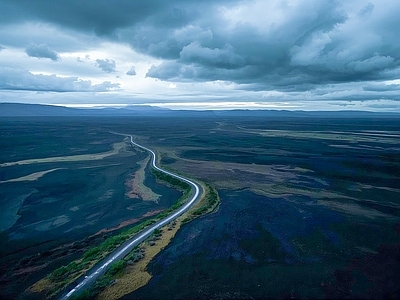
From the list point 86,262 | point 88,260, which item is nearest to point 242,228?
point 88,260

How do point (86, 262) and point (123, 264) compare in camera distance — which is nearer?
point (123, 264)

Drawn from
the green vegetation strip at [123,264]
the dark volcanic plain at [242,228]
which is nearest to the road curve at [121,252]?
the green vegetation strip at [123,264]

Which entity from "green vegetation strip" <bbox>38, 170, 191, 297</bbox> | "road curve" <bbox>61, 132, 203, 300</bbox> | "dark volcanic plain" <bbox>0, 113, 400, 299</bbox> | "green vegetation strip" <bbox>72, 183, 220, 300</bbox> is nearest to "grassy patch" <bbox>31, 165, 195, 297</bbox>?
"green vegetation strip" <bbox>38, 170, 191, 297</bbox>

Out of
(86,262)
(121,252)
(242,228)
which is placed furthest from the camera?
(242,228)

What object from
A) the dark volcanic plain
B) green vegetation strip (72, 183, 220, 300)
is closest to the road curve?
green vegetation strip (72, 183, 220, 300)

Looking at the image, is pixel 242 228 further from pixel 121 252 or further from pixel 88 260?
pixel 88 260

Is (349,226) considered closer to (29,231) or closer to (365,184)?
(365,184)

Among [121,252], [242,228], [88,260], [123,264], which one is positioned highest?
[123,264]

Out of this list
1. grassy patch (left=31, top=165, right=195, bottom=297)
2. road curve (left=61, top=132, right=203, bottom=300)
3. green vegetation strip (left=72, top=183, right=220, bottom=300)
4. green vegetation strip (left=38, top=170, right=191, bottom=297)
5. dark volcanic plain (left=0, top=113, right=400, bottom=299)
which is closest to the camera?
green vegetation strip (left=72, top=183, right=220, bottom=300)

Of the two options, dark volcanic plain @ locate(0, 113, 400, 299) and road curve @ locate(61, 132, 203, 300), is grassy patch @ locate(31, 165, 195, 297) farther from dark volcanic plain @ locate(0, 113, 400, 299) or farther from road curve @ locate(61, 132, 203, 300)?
dark volcanic plain @ locate(0, 113, 400, 299)

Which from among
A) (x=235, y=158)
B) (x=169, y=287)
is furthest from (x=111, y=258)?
(x=235, y=158)

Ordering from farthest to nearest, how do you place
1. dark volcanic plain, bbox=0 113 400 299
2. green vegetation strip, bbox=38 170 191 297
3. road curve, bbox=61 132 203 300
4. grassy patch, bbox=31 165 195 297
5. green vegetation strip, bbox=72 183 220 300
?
dark volcanic plain, bbox=0 113 400 299 → green vegetation strip, bbox=38 170 191 297 → grassy patch, bbox=31 165 195 297 → road curve, bbox=61 132 203 300 → green vegetation strip, bbox=72 183 220 300

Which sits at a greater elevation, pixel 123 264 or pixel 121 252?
pixel 123 264

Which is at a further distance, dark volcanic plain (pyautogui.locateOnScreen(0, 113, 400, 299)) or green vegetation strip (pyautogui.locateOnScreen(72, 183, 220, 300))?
dark volcanic plain (pyautogui.locateOnScreen(0, 113, 400, 299))
